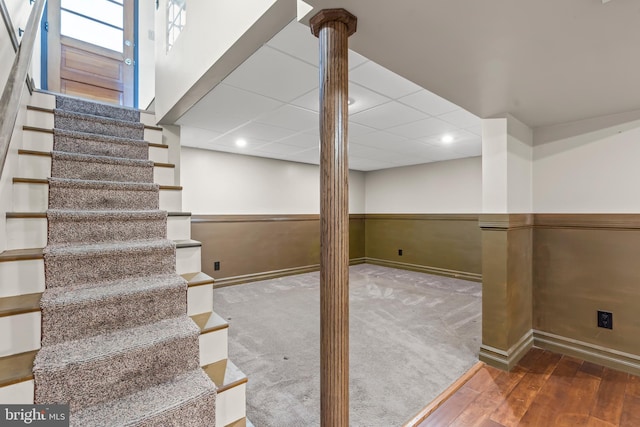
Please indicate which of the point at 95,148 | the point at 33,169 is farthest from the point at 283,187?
the point at 33,169

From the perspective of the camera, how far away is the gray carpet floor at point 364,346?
69.2 inches

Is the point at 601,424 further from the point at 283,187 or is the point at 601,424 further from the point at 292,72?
the point at 283,187

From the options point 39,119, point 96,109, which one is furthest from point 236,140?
point 39,119

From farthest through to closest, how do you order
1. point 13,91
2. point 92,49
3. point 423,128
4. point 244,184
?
point 244,184 < point 92,49 < point 423,128 < point 13,91

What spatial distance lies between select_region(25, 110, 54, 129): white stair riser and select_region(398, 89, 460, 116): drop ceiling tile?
2796mm

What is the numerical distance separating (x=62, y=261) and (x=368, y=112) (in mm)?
2496

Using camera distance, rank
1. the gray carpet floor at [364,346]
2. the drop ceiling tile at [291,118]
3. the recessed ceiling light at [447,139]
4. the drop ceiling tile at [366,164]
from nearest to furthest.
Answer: the gray carpet floor at [364,346] < the drop ceiling tile at [291,118] < the recessed ceiling light at [447,139] < the drop ceiling tile at [366,164]

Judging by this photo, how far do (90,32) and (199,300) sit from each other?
4.60 meters

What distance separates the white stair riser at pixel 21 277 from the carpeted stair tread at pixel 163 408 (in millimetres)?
664

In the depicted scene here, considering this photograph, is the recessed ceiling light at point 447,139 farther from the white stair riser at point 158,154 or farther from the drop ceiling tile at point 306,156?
the white stair riser at point 158,154

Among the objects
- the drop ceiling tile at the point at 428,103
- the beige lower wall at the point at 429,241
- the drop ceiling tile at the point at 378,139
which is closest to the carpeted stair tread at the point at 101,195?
the drop ceiling tile at the point at 428,103

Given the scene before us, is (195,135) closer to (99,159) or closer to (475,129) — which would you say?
(99,159)

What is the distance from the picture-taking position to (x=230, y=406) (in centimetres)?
137

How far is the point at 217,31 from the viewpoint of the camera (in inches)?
74.4
